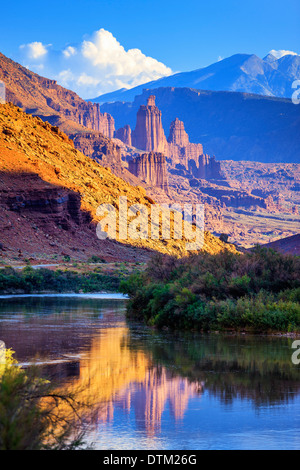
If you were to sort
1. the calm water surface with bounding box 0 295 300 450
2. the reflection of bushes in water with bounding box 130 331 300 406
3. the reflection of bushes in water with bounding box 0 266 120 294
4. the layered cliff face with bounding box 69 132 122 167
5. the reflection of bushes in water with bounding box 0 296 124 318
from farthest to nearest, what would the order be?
1. the layered cliff face with bounding box 69 132 122 167
2. the reflection of bushes in water with bounding box 0 266 120 294
3. the reflection of bushes in water with bounding box 0 296 124 318
4. the reflection of bushes in water with bounding box 130 331 300 406
5. the calm water surface with bounding box 0 295 300 450

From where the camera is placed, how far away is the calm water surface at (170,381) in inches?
477

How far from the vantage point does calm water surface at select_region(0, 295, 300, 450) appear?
1211 cm

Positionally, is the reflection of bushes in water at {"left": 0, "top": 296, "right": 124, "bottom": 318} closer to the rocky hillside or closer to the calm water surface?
the calm water surface

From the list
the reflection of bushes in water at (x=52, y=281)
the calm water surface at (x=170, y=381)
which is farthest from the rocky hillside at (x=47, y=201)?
the calm water surface at (x=170, y=381)

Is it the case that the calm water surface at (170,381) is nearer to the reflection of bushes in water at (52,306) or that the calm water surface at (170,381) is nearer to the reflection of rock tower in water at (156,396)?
the reflection of rock tower in water at (156,396)

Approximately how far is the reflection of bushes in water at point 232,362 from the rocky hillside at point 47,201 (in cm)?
4136

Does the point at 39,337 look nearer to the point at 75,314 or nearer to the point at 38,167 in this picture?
the point at 75,314

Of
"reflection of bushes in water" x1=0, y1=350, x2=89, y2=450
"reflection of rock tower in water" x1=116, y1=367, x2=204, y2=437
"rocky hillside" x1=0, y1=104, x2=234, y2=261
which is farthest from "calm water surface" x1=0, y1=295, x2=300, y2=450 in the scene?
"rocky hillside" x1=0, y1=104, x2=234, y2=261

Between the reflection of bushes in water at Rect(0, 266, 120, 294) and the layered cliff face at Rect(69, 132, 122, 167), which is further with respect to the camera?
the layered cliff face at Rect(69, 132, 122, 167)

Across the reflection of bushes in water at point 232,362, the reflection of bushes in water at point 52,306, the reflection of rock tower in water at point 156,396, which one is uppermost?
the reflection of bushes in water at point 52,306

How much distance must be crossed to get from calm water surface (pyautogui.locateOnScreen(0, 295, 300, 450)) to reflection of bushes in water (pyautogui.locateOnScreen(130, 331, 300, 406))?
3cm

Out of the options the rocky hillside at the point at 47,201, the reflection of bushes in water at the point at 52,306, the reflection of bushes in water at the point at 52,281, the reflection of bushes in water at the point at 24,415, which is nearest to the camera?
the reflection of bushes in water at the point at 24,415

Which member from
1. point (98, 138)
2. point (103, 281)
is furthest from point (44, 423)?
point (98, 138)

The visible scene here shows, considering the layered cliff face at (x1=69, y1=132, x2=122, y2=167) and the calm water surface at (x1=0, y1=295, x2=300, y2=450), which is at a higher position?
the layered cliff face at (x1=69, y1=132, x2=122, y2=167)
